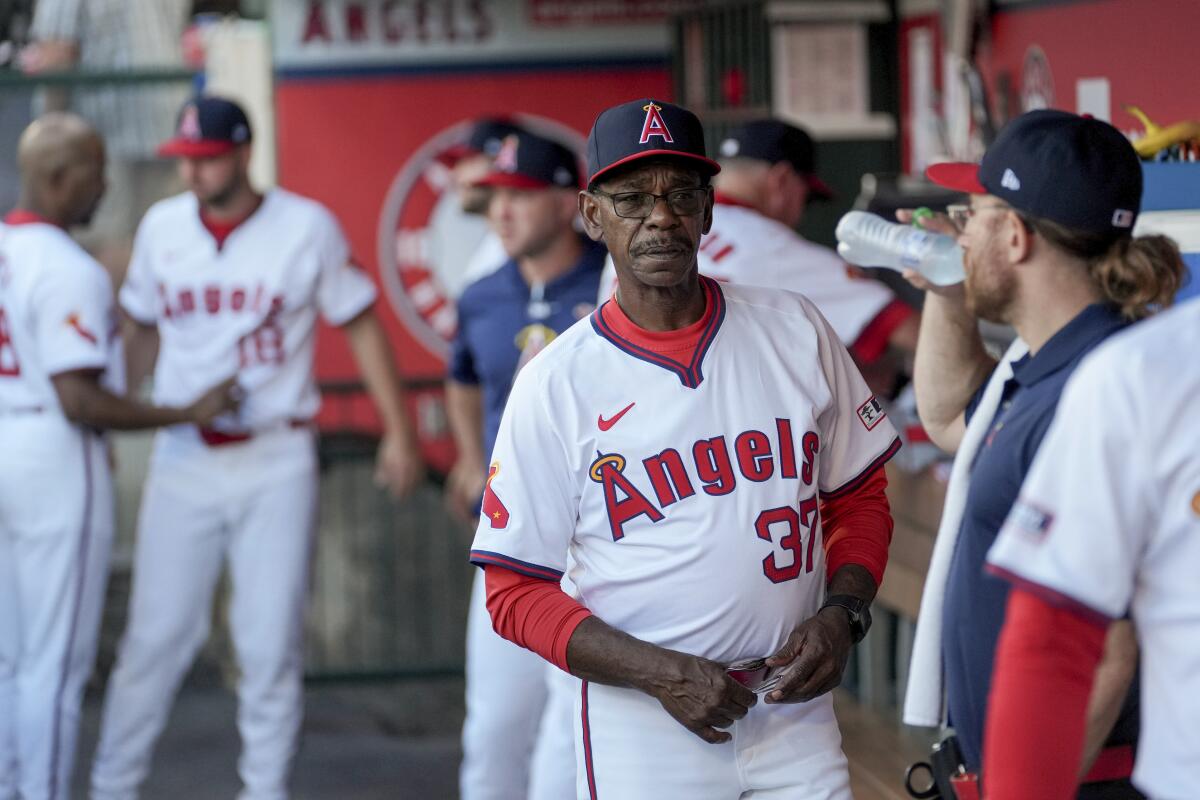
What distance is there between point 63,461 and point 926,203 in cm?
269

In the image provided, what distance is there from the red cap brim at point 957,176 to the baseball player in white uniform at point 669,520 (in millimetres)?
365

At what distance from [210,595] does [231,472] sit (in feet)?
1.25

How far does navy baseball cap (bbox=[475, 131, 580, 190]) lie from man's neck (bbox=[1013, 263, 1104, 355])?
85.4 inches

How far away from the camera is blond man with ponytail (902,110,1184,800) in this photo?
2428 mm

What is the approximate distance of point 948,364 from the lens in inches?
127

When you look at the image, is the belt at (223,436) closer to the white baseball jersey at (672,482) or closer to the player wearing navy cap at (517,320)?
the player wearing navy cap at (517,320)

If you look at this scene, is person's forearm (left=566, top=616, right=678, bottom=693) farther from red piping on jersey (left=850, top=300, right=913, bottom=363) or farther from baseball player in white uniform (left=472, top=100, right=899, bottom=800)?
red piping on jersey (left=850, top=300, right=913, bottom=363)

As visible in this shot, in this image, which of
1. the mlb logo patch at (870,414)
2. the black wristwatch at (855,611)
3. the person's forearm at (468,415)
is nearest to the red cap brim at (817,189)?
the person's forearm at (468,415)

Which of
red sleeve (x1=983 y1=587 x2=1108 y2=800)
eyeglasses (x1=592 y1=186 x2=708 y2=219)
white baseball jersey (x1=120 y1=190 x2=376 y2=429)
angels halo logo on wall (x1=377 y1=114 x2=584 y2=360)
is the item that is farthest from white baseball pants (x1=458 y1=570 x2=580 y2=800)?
angels halo logo on wall (x1=377 y1=114 x2=584 y2=360)

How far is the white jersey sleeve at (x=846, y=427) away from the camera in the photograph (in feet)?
9.62

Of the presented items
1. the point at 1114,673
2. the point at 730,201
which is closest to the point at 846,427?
the point at 1114,673

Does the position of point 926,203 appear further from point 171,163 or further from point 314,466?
point 171,163

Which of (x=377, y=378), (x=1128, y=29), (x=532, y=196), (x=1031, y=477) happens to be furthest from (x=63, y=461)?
(x=1031, y=477)

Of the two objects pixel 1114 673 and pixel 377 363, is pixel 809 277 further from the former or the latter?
pixel 1114 673
